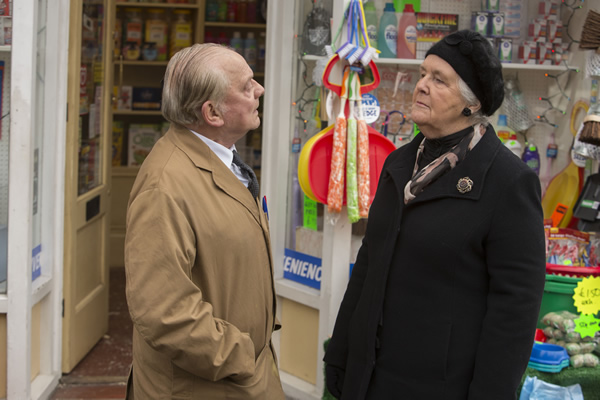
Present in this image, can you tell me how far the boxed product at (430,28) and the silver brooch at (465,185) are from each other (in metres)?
1.80

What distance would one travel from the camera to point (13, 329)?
3.30 m

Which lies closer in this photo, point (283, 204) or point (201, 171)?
point (201, 171)

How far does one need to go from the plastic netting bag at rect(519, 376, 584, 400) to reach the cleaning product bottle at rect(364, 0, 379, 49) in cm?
172

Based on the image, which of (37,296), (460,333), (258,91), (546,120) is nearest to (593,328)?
(546,120)

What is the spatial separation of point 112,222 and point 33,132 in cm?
316

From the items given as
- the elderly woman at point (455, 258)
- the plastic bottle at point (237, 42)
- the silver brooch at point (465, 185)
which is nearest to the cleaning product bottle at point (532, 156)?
the elderly woman at point (455, 258)

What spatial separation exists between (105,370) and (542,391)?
2406 mm

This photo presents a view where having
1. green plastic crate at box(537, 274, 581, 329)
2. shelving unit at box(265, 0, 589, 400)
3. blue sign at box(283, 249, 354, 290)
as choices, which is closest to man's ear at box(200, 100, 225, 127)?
shelving unit at box(265, 0, 589, 400)

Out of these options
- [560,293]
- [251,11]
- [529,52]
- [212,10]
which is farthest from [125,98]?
[560,293]

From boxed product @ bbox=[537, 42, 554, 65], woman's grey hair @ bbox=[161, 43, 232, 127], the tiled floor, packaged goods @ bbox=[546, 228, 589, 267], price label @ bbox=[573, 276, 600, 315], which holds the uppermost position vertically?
boxed product @ bbox=[537, 42, 554, 65]

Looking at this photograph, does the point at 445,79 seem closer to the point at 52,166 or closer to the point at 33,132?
the point at 33,132

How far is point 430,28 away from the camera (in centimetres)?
363

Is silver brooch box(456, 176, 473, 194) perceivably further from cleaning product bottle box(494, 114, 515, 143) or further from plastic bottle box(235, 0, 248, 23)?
plastic bottle box(235, 0, 248, 23)

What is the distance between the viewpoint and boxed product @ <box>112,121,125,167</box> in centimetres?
642
